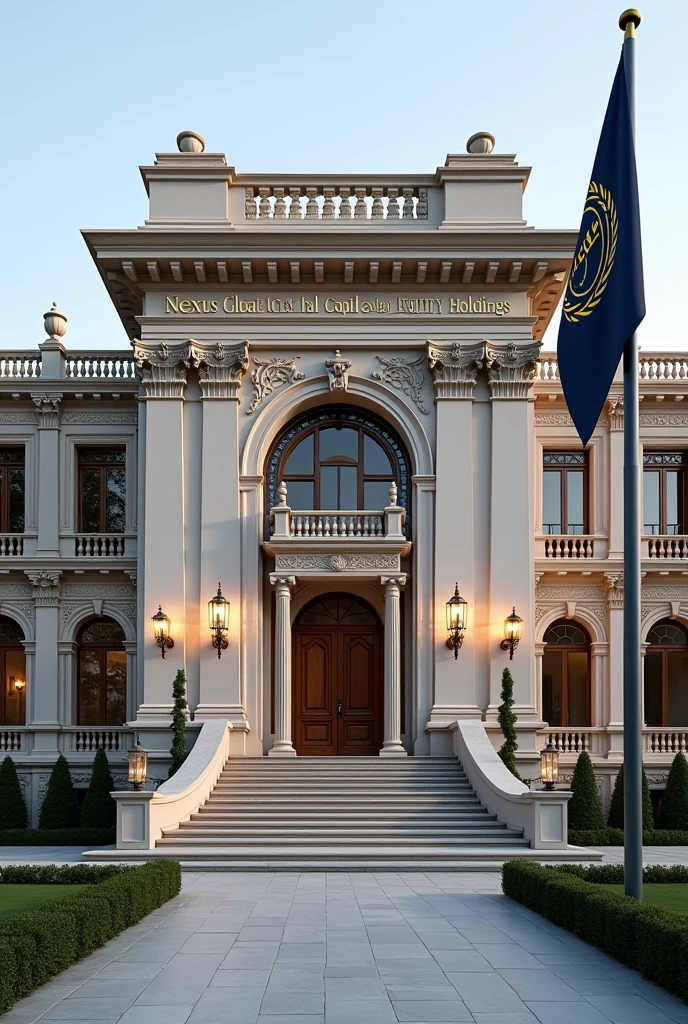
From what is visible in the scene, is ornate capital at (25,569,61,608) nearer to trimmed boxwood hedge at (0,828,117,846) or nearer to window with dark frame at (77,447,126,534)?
window with dark frame at (77,447,126,534)

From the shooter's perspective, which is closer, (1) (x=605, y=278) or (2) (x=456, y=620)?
(1) (x=605, y=278)

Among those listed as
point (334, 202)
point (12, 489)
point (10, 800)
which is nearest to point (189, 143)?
point (334, 202)

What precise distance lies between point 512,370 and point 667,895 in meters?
15.0

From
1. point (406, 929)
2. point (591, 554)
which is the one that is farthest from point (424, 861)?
point (591, 554)

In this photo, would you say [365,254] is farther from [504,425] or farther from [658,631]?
[658,631]

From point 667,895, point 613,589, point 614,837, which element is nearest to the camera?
point 667,895

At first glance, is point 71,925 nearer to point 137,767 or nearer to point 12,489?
point 137,767

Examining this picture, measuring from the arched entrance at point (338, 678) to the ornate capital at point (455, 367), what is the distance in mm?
5483

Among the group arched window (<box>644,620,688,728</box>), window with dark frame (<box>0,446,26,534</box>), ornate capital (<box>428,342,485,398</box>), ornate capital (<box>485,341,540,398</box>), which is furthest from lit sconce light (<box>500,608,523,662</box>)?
window with dark frame (<box>0,446,26,534</box>)

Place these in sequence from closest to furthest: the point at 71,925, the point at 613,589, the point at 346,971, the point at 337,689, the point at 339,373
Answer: the point at 346,971
the point at 71,925
the point at 339,373
the point at 337,689
the point at 613,589

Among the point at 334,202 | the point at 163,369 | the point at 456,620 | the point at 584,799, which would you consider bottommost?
the point at 584,799

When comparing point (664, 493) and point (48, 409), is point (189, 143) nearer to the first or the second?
point (48, 409)

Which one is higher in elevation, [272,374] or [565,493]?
[272,374]

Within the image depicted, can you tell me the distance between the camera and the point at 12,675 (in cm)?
2916
